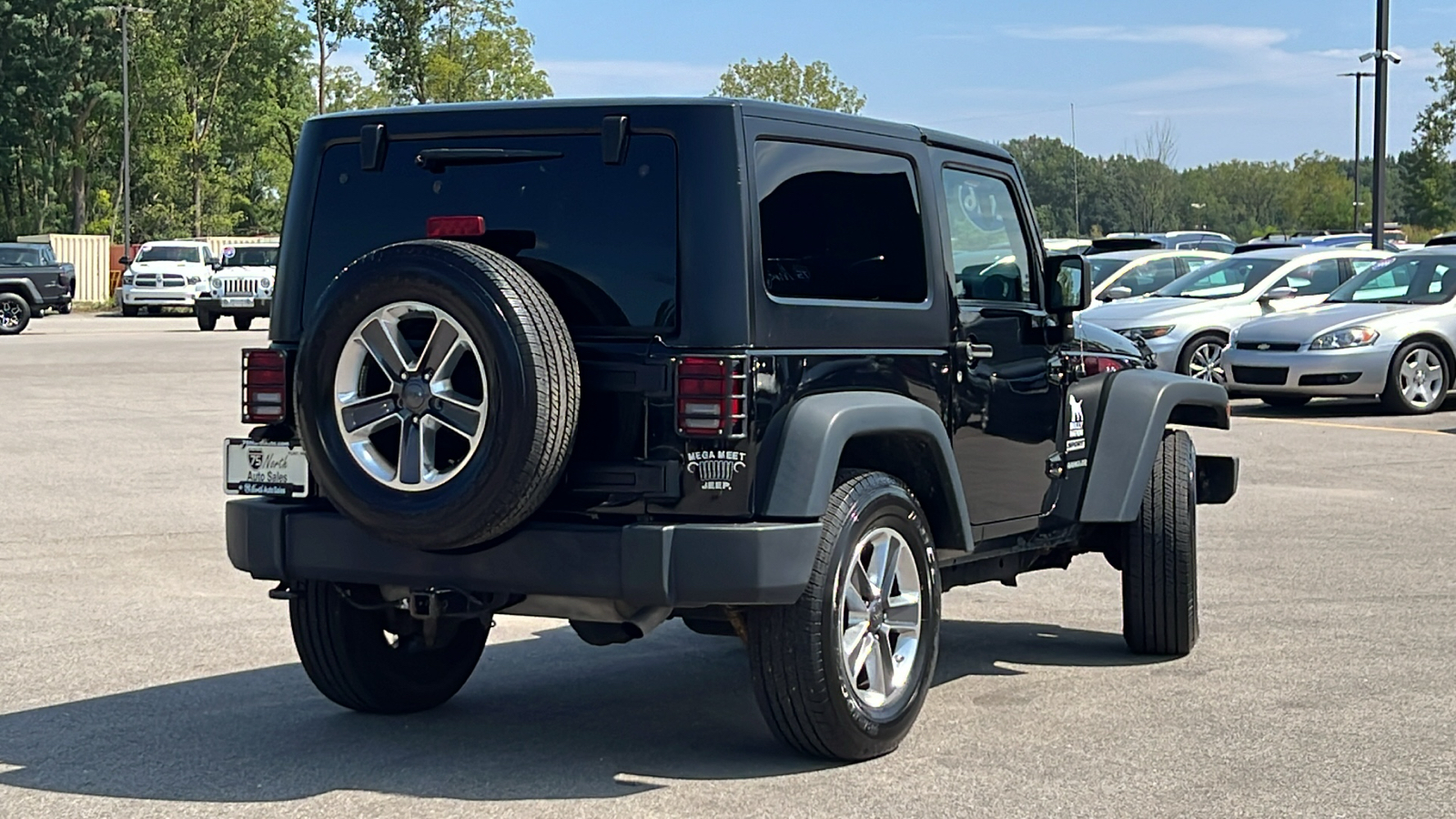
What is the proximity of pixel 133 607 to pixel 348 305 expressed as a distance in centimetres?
356

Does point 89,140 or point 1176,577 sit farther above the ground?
point 89,140

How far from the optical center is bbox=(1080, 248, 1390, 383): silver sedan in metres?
20.0

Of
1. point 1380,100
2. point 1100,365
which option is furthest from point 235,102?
point 1100,365

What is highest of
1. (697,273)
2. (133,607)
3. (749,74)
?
(749,74)

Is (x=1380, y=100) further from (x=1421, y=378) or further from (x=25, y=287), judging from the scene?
(x=25, y=287)

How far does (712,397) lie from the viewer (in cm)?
508

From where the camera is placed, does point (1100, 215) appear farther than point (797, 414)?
Yes

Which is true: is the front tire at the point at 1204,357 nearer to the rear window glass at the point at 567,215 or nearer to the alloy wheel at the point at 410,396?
the rear window glass at the point at 567,215

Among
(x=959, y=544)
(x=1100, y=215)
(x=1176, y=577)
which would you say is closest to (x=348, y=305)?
(x=959, y=544)

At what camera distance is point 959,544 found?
19.7ft

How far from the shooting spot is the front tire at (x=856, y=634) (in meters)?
5.28

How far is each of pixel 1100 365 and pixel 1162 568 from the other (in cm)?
111

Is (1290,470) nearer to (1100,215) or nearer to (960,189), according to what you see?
(960,189)

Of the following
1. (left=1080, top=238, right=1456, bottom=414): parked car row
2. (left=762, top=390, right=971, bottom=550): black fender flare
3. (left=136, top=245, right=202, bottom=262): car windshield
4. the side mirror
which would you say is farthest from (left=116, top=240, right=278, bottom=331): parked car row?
(left=762, top=390, right=971, bottom=550): black fender flare
